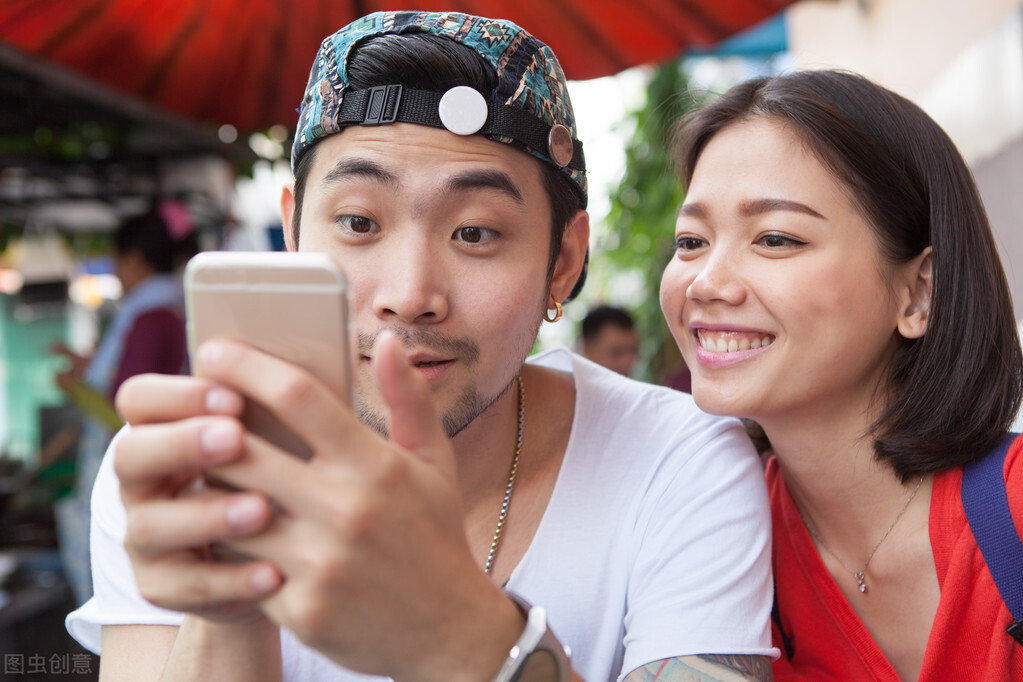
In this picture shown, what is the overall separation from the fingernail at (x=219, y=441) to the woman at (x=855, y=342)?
3.99ft

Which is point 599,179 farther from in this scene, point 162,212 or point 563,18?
point 563,18

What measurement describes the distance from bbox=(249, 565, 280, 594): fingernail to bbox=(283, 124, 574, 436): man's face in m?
0.66

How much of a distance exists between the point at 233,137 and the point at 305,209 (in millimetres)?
3931

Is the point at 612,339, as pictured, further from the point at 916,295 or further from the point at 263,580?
the point at 263,580

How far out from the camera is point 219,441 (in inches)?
29.9

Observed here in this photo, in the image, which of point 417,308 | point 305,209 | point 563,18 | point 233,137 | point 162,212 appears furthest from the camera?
point 233,137

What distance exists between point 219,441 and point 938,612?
1516mm

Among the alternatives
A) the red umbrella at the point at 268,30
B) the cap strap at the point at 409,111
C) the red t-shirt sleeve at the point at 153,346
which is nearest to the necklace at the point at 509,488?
the cap strap at the point at 409,111

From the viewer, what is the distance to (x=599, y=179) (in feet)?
23.2

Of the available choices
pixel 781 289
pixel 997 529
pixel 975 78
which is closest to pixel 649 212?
pixel 975 78

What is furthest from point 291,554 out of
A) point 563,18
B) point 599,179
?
point 599,179

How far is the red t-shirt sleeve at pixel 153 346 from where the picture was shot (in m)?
4.04

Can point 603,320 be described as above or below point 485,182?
below

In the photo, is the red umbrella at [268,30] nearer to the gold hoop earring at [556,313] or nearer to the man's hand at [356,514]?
the gold hoop earring at [556,313]
